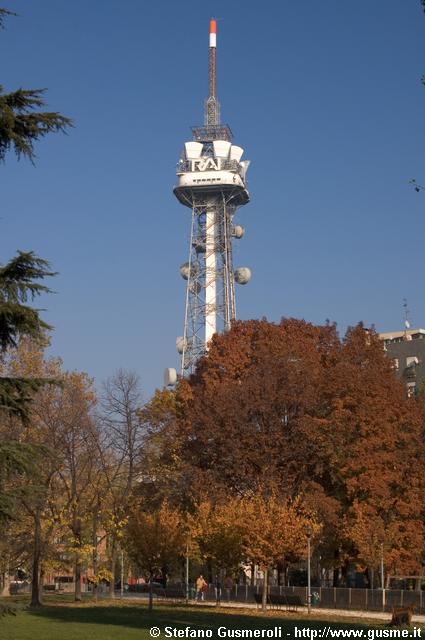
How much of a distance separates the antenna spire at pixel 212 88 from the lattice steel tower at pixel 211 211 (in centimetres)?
9

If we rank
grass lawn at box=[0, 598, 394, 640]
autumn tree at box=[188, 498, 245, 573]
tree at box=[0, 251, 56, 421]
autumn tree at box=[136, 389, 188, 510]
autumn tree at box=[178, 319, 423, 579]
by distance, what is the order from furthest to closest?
autumn tree at box=[136, 389, 188, 510]
autumn tree at box=[178, 319, 423, 579]
autumn tree at box=[188, 498, 245, 573]
grass lawn at box=[0, 598, 394, 640]
tree at box=[0, 251, 56, 421]

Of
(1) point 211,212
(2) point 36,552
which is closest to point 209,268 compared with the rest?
(1) point 211,212

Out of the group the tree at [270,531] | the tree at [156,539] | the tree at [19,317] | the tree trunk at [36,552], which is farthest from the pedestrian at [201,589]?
the tree at [19,317]

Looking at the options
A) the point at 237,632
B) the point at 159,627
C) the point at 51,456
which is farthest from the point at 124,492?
the point at 51,456

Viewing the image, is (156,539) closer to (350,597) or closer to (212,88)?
(350,597)

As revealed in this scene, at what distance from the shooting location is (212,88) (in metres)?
119

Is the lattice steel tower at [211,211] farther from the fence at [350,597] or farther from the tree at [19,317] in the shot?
the tree at [19,317]

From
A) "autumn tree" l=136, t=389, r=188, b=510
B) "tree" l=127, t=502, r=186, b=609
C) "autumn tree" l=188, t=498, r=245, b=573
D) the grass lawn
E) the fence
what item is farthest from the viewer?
A: "autumn tree" l=136, t=389, r=188, b=510

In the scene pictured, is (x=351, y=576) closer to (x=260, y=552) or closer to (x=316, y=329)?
(x=316, y=329)

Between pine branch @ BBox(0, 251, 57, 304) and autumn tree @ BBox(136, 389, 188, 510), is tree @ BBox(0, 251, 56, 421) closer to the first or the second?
pine branch @ BBox(0, 251, 57, 304)

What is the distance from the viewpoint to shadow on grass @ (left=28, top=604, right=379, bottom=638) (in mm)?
32969

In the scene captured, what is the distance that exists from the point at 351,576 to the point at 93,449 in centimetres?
3177

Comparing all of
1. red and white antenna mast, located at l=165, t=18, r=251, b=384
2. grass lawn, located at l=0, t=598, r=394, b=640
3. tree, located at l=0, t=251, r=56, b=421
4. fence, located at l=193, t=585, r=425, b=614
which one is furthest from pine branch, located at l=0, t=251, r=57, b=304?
red and white antenna mast, located at l=165, t=18, r=251, b=384

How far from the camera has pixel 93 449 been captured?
175ft
